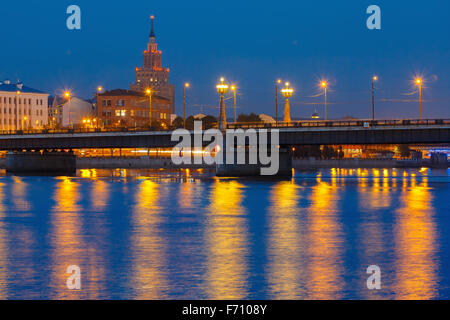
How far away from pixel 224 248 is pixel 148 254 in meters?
3.37

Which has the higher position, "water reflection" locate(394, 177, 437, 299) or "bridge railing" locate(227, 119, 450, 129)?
"bridge railing" locate(227, 119, 450, 129)

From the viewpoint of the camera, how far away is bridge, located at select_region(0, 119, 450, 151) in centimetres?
8219

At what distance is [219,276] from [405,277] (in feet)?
19.4

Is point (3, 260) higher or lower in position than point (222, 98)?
lower

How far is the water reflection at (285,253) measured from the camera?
862 inches

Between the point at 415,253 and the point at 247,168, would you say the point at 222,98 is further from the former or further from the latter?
the point at 415,253

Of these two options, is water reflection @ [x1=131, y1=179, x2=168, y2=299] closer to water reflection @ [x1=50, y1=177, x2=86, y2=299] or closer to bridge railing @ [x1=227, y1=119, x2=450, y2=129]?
water reflection @ [x1=50, y1=177, x2=86, y2=299]

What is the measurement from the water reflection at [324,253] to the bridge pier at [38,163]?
74822 mm

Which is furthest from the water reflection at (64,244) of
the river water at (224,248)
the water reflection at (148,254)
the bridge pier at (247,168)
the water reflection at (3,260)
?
the bridge pier at (247,168)

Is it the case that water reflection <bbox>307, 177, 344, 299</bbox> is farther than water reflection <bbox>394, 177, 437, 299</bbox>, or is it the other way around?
water reflection <bbox>307, 177, 344, 299</bbox>

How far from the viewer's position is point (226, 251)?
2922cm

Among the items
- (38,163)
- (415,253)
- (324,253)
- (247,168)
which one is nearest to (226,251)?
(324,253)

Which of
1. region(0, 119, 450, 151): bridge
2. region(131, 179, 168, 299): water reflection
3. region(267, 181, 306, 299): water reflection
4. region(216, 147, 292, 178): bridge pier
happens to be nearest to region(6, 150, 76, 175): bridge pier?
region(0, 119, 450, 151): bridge

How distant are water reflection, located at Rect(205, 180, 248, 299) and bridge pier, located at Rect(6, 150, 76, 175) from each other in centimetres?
7023
